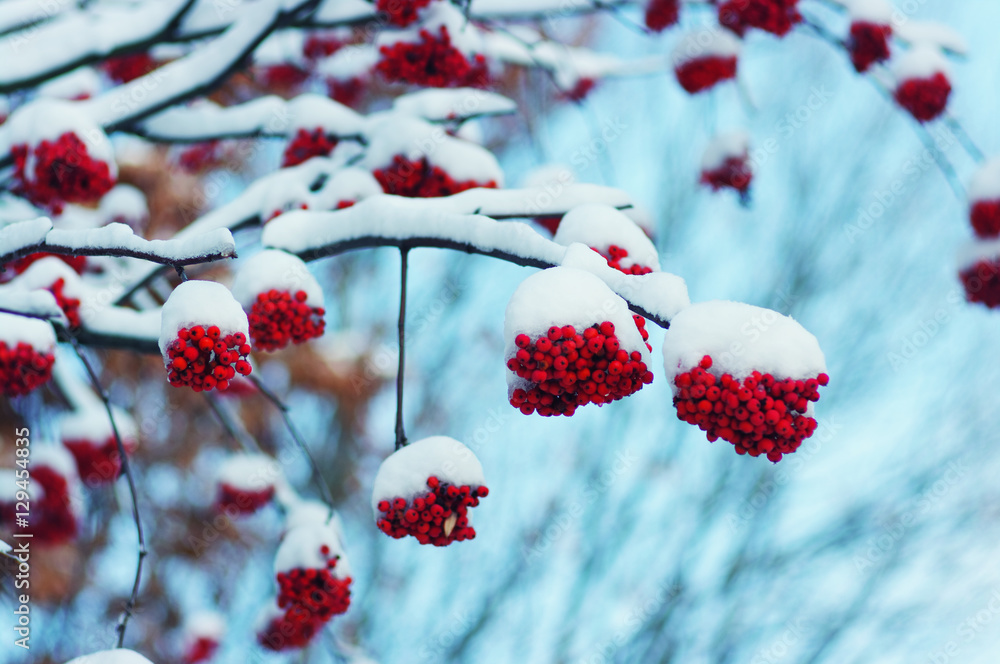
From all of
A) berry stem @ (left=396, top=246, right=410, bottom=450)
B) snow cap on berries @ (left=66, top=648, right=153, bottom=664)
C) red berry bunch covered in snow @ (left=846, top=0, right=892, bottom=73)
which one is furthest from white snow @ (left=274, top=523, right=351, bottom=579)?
red berry bunch covered in snow @ (left=846, top=0, right=892, bottom=73)

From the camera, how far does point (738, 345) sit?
4.40ft

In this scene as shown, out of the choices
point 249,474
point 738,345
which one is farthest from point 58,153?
point 738,345

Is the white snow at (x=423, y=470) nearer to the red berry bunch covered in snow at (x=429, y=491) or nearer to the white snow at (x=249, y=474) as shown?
the red berry bunch covered in snow at (x=429, y=491)

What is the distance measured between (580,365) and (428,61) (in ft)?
5.62

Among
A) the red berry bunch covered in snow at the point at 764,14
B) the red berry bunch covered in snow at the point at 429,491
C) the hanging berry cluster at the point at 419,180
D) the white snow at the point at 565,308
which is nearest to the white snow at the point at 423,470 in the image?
the red berry bunch covered in snow at the point at 429,491

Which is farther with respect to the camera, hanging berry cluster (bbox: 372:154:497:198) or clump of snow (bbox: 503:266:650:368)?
hanging berry cluster (bbox: 372:154:497:198)

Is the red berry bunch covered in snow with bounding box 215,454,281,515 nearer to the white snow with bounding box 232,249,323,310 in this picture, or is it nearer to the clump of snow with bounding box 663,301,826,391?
the white snow with bounding box 232,249,323,310

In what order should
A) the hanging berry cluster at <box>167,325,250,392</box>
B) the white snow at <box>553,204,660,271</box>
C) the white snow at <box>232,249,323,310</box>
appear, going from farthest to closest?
the white snow at <box>232,249,323,310</box>, the white snow at <box>553,204,660,271</box>, the hanging berry cluster at <box>167,325,250,392</box>

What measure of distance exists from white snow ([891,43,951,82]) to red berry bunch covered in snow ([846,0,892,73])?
0.34ft

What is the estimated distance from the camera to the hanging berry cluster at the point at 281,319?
6.67ft

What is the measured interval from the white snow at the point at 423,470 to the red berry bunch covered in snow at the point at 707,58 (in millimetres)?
2279

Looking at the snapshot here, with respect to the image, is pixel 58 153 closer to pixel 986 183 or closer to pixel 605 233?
pixel 605 233

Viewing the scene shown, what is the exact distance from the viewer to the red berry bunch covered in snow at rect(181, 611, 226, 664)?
4.30m

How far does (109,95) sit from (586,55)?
2592 millimetres
